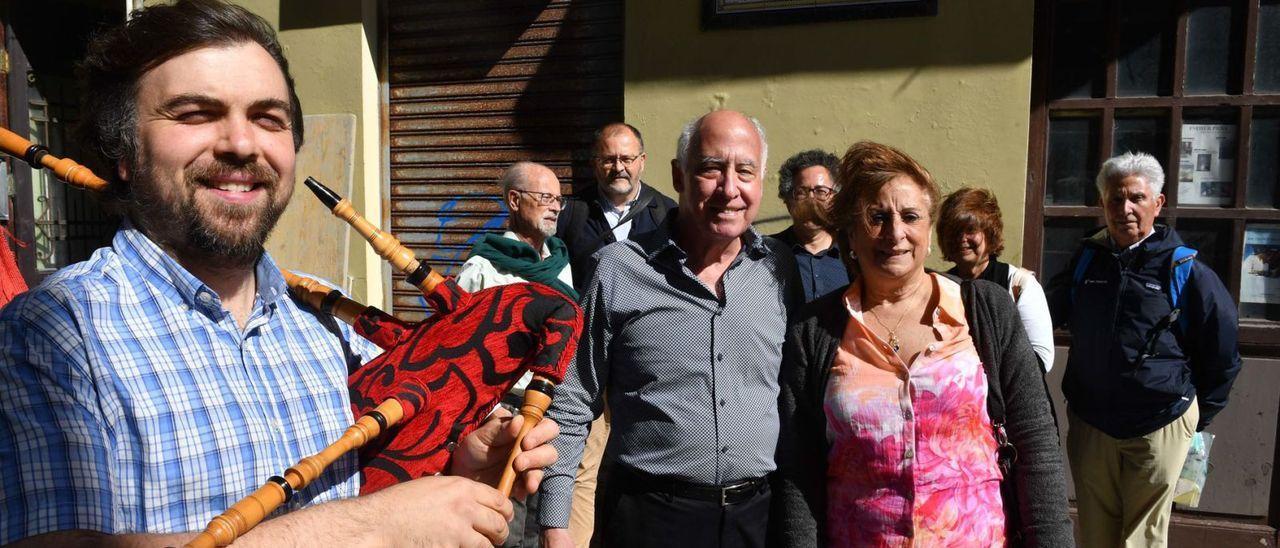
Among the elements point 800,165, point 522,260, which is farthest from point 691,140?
point 800,165

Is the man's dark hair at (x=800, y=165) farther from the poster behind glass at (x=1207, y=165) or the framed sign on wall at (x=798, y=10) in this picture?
the poster behind glass at (x=1207, y=165)

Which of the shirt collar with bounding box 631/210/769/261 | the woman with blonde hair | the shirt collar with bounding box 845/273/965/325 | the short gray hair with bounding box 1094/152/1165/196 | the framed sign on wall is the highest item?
the framed sign on wall

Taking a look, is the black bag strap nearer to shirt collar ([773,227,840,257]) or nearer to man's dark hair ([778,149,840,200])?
man's dark hair ([778,149,840,200])

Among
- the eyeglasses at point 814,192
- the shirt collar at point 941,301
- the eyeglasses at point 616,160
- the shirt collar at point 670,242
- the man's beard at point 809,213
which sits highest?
the eyeglasses at point 616,160

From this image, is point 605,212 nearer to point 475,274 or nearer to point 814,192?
point 475,274

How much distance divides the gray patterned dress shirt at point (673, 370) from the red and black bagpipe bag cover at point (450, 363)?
81cm

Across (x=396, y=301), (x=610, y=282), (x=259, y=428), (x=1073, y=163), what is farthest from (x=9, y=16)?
(x=1073, y=163)

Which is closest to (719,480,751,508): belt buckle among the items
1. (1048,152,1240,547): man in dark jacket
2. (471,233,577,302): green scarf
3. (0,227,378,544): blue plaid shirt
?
(0,227,378,544): blue plaid shirt

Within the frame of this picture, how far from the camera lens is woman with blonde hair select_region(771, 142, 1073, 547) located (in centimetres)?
212

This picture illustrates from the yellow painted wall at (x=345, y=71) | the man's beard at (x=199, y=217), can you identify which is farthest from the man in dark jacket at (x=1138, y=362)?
the yellow painted wall at (x=345, y=71)

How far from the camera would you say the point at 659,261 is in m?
2.38

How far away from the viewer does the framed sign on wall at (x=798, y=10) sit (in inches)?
169

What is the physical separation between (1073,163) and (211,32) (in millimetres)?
4337

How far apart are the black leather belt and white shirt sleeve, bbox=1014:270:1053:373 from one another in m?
1.39
